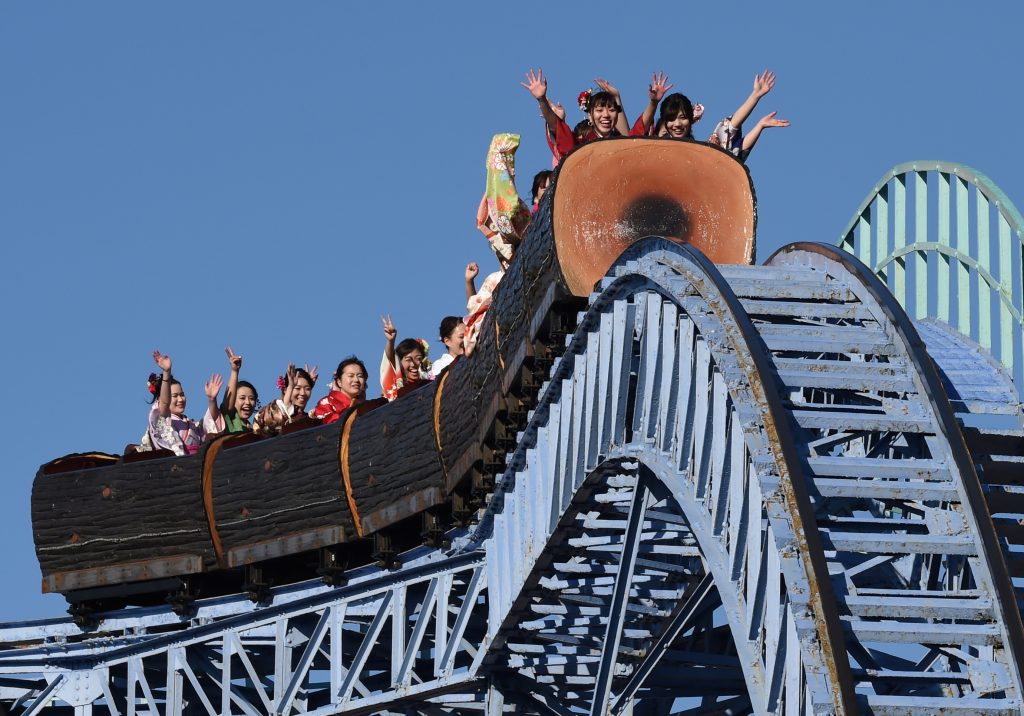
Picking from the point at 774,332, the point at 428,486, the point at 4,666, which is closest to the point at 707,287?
the point at 774,332

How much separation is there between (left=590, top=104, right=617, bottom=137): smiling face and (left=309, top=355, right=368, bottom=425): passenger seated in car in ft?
15.8

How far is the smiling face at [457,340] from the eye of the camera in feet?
57.7

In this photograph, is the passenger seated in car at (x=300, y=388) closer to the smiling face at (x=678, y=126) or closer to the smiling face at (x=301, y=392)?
the smiling face at (x=301, y=392)

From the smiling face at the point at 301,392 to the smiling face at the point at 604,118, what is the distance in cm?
595

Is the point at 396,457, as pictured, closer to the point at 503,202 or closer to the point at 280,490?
the point at 280,490

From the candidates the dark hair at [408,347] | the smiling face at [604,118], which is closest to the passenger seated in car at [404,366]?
the dark hair at [408,347]

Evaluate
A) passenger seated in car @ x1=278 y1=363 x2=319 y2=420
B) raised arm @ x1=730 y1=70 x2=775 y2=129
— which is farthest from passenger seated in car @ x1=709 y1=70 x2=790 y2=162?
passenger seated in car @ x1=278 y1=363 x2=319 y2=420

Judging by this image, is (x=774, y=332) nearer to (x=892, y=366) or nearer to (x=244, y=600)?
(x=892, y=366)

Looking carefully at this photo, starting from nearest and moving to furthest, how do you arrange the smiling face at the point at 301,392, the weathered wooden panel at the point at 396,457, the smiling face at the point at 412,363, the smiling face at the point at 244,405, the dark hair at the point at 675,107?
1. the dark hair at the point at 675,107
2. the weathered wooden panel at the point at 396,457
3. the smiling face at the point at 412,363
4. the smiling face at the point at 301,392
5. the smiling face at the point at 244,405

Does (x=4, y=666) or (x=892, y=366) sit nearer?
(x=892, y=366)

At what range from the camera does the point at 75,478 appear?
19.6 meters

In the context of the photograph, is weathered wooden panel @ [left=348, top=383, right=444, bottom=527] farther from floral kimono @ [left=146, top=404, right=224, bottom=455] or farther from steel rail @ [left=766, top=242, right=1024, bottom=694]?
steel rail @ [left=766, top=242, right=1024, bottom=694]

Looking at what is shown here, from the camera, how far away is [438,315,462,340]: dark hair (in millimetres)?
17641

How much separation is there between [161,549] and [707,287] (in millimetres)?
9512
